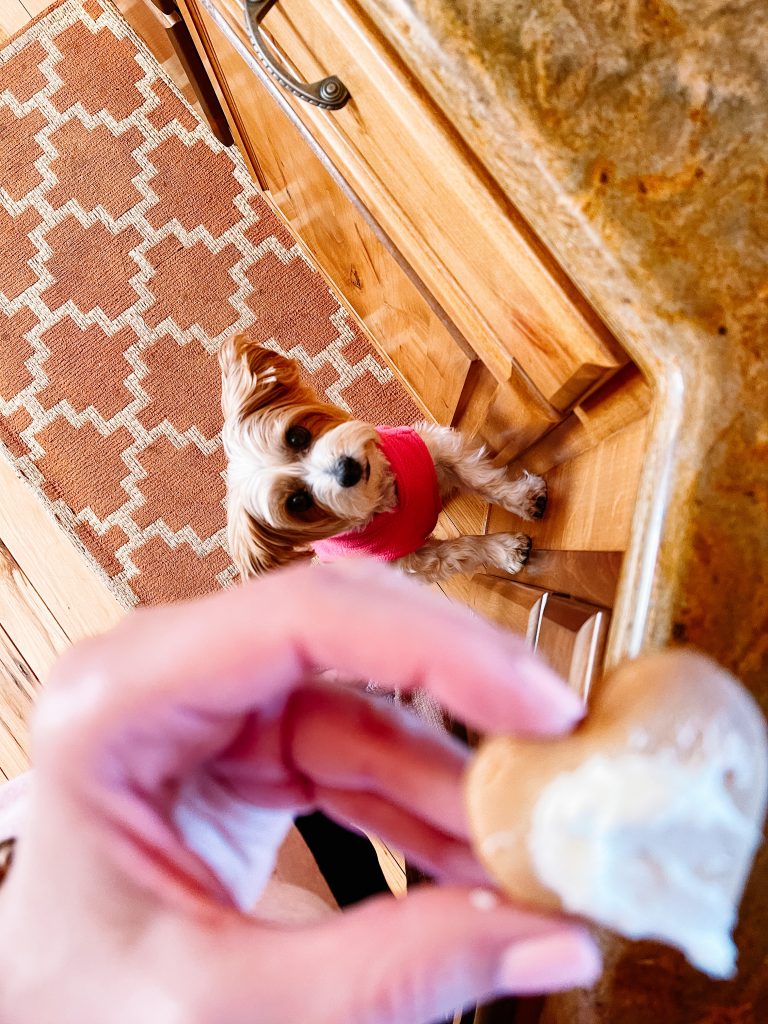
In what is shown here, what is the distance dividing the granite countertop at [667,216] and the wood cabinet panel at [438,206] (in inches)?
2.0

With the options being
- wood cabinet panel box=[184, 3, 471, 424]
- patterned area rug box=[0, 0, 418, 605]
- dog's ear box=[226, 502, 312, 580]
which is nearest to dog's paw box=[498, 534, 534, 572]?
wood cabinet panel box=[184, 3, 471, 424]

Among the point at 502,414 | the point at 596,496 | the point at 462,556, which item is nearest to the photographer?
the point at 596,496

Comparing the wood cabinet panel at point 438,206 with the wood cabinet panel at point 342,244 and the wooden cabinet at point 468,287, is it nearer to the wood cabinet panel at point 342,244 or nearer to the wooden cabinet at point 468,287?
the wooden cabinet at point 468,287

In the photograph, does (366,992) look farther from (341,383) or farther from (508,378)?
(341,383)

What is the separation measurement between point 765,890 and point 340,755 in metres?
0.25

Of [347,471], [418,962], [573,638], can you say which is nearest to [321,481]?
[347,471]

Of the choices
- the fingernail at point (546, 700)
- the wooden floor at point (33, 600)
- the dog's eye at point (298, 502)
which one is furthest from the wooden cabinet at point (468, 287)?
the wooden floor at point (33, 600)

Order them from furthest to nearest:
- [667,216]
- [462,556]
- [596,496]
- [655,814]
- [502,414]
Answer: [462,556] → [502,414] → [596,496] → [667,216] → [655,814]

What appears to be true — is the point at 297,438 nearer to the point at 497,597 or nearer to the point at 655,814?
the point at 497,597

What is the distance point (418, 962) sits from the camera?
34cm

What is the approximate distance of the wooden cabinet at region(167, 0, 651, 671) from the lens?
550 millimetres

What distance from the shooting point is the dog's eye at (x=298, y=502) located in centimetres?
121

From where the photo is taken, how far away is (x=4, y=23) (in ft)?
5.69

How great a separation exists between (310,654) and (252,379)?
0.90 meters
